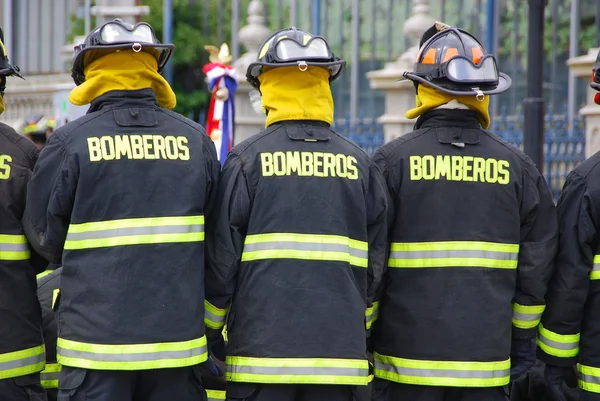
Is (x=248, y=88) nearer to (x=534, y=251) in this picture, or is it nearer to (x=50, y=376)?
(x=50, y=376)

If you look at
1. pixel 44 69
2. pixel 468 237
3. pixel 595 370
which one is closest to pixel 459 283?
pixel 468 237

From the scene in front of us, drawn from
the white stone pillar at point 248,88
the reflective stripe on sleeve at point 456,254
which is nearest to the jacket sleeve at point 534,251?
the reflective stripe on sleeve at point 456,254

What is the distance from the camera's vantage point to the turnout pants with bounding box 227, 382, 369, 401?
14.9ft

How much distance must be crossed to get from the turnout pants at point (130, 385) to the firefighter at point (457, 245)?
94cm

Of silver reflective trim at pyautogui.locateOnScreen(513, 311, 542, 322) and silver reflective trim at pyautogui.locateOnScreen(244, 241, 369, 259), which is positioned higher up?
silver reflective trim at pyautogui.locateOnScreen(244, 241, 369, 259)

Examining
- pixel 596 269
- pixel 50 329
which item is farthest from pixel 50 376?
pixel 596 269

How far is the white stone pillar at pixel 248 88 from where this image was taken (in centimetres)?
1370

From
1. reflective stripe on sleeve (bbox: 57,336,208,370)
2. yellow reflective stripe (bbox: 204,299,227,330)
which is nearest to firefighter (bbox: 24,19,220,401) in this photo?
reflective stripe on sleeve (bbox: 57,336,208,370)

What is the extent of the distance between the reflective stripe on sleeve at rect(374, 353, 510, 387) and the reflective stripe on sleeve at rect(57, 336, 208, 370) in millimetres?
993

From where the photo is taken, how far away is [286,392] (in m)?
4.54

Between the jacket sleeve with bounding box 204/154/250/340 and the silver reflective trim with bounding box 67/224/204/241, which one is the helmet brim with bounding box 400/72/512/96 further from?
the silver reflective trim with bounding box 67/224/204/241

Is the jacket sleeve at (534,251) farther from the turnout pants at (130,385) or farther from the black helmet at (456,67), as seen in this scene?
the turnout pants at (130,385)

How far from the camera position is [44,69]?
19.2m

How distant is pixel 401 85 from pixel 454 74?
6772 mm
